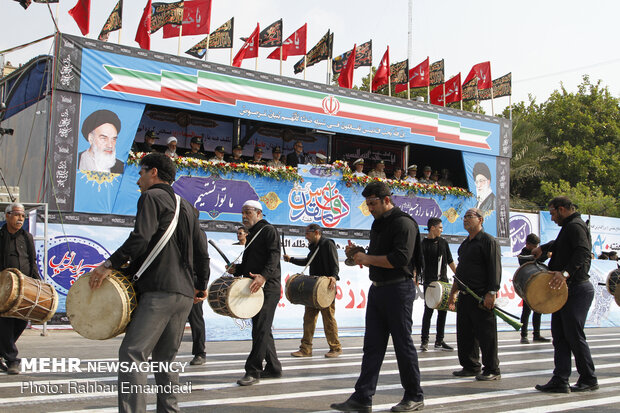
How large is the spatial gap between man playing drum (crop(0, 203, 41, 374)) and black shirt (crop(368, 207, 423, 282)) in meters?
4.64

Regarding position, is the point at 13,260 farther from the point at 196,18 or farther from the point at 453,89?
the point at 453,89

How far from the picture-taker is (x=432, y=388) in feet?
24.3

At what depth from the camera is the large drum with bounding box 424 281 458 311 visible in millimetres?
10117

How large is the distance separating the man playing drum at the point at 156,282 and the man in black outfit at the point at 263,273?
2.48m

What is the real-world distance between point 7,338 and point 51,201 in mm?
8488

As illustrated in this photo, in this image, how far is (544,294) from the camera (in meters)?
7.67

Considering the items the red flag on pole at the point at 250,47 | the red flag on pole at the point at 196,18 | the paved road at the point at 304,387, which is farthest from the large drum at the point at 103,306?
the red flag on pole at the point at 250,47

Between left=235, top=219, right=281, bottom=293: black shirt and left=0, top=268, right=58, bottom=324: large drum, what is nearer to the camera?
left=0, top=268, right=58, bottom=324: large drum

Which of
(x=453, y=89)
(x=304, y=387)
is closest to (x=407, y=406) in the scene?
(x=304, y=387)

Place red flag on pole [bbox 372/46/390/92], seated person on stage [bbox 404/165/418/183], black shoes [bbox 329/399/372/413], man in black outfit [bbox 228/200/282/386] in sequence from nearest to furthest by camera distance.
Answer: black shoes [bbox 329/399/372/413]
man in black outfit [bbox 228/200/282/386]
seated person on stage [bbox 404/165/418/183]
red flag on pole [bbox 372/46/390/92]

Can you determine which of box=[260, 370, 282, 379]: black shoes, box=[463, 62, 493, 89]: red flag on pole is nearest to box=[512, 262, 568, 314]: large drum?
box=[260, 370, 282, 379]: black shoes

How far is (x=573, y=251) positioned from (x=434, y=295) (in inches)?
120

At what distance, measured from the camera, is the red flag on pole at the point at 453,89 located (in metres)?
26.1

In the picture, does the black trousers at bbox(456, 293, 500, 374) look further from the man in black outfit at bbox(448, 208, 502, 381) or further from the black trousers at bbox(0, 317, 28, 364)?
the black trousers at bbox(0, 317, 28, 364)
